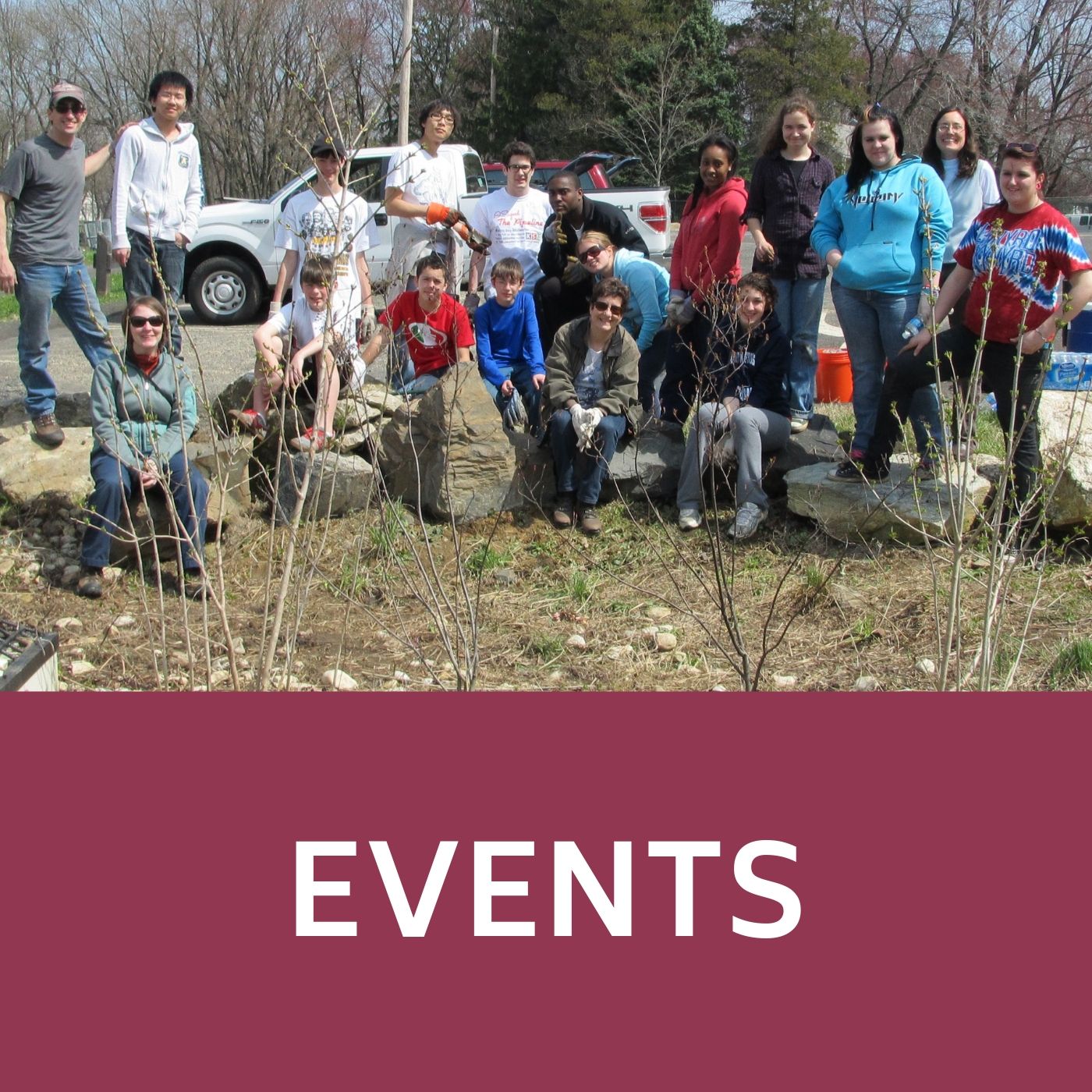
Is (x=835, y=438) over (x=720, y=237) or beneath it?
beneath

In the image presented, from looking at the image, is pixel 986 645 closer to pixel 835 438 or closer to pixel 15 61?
pixel 835 438

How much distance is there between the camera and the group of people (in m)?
5.34

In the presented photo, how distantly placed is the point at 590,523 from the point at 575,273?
1383 mm

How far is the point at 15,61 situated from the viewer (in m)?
29.7

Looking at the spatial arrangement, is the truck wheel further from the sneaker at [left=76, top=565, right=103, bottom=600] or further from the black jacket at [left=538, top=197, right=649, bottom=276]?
the sneaker at [left=76, top=565, right=103, bottom=600]

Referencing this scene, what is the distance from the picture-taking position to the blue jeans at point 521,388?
6496mm

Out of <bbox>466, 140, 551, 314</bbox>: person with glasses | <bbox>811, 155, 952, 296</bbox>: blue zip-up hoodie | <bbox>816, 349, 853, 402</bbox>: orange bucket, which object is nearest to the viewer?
<bbox>811, 155, 952, 296</bbox>: blue zip-up hoodie

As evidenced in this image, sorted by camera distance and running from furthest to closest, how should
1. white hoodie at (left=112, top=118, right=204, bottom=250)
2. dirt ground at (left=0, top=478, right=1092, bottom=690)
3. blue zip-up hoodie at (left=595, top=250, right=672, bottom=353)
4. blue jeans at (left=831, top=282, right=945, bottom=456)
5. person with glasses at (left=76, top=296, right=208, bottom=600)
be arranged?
blue zip-up hoodie at (left=595, top=250, right=672, bottom=353), white hoodie at (left=112, top=118, right=204, bottom=250), blue jeans at (left=831, top=282, right=945, bottom=456), person with glasses at (left=76, top=296, right=208, bottom=600), dirt ground at (left=0, top=478, right=1092, bottom=690)

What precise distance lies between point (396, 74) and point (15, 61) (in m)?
31.0

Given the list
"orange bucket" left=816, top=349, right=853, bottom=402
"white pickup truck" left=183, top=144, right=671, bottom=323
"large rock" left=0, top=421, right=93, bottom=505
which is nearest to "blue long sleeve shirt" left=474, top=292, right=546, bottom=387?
"large rock" left=0, top=421, right=93, bottom=505

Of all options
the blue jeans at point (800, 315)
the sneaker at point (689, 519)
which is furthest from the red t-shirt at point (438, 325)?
the blue jeans at point (800, 315)

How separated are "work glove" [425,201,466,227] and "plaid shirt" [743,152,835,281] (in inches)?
62.5
